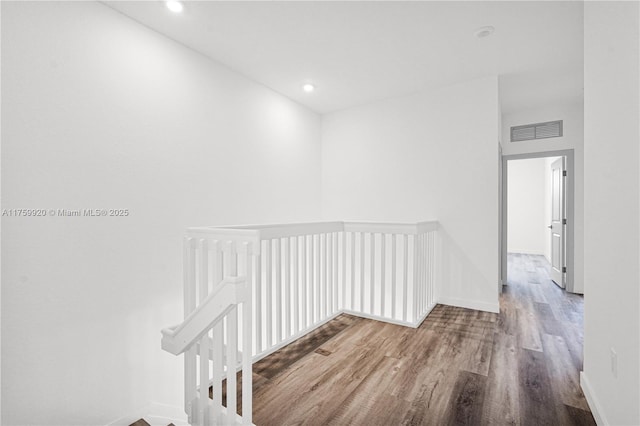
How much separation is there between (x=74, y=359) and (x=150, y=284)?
2.06ft

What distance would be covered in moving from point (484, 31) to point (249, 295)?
2773 mm

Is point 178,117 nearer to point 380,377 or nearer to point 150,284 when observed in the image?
point 150,284

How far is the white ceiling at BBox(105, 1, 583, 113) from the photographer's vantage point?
2.25 m

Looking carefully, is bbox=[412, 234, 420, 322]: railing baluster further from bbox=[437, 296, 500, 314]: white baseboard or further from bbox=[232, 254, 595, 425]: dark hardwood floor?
bbox=[437, 296, 500, 314]: white baseboard

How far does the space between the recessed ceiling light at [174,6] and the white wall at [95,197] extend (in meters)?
0.37

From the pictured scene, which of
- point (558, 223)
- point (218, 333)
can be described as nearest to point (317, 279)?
point (218, 333)

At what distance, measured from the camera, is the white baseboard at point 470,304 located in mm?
3359

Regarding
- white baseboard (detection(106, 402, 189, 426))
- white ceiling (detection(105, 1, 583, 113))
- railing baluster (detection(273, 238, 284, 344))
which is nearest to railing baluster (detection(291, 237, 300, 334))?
railing baluster (detection(273, 238, 284, 344))

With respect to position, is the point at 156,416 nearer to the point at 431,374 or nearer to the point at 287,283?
the point at 287,283

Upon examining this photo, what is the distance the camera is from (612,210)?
4.77 ft

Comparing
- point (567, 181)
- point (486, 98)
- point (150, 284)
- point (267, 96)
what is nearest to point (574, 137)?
point (567, 181)

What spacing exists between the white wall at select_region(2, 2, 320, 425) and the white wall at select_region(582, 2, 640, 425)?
2.84m

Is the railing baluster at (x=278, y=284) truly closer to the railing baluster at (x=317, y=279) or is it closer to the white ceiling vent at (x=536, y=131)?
the railing baluster at (x=317, y=279)

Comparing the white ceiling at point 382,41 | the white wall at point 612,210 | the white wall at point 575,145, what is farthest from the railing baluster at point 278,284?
the white wall at point 575,145
